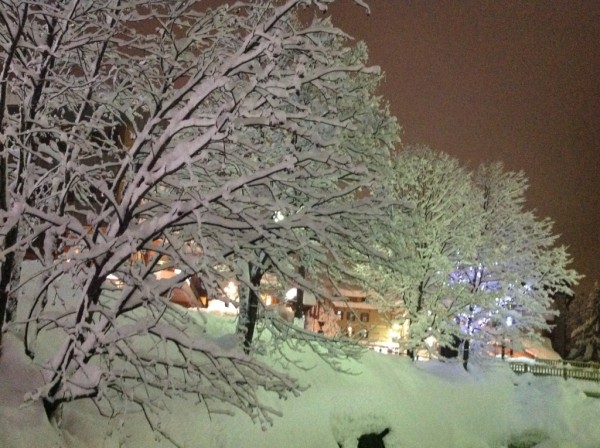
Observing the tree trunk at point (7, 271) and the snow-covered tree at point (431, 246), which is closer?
the tree trunk at point (7, 271)

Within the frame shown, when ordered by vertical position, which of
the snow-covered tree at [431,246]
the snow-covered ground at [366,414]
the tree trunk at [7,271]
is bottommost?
the snow-covered ground at [366,414]

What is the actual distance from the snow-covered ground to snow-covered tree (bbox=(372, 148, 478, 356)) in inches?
64.5

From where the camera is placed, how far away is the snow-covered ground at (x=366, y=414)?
6.88m

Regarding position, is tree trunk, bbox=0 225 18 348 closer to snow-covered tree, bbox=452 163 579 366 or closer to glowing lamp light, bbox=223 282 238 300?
glowing lamp light, bbox=223 282 238 300

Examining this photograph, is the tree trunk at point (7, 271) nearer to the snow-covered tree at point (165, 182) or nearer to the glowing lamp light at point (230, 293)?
the snow-covered tree at point (165, 182)

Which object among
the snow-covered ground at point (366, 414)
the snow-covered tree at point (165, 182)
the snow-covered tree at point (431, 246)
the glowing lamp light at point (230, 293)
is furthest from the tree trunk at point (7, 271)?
the snow-covered tree at point (431, 246)

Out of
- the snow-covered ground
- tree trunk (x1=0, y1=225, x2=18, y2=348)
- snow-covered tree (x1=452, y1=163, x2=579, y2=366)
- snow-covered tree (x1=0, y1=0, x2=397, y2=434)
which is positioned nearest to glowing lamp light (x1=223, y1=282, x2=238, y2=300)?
snow-covered tree (x1=0, y1=0, x2=397, y2=434)

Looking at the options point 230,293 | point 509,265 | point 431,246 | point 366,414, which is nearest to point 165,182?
point 230,293

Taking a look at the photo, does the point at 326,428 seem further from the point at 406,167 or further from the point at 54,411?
Result: the point at 406,167

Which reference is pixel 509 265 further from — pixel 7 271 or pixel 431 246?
pixel 7 271

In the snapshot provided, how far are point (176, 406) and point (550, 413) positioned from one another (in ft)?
50.0

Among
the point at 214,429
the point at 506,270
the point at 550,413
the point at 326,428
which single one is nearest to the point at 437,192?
the point at 506,270

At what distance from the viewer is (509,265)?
2681 centimetres

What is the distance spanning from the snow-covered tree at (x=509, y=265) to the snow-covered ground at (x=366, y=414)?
1899 mm
